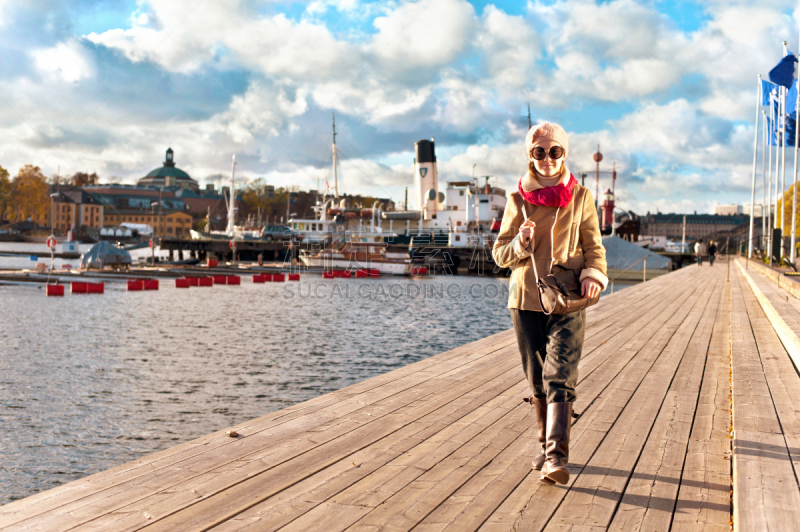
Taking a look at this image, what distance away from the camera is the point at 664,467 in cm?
309

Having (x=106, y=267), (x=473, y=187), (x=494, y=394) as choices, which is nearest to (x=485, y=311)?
(x=494, y=394)

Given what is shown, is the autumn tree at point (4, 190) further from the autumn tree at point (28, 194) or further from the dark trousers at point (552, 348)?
the dark trousers at point (552, 348)

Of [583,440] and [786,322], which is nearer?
[583,440]

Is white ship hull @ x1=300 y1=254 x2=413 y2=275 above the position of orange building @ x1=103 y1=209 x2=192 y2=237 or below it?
below

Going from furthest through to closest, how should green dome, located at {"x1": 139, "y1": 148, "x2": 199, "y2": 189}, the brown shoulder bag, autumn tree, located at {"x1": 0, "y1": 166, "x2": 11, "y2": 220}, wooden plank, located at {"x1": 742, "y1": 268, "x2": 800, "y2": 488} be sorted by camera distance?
green dome, located at {"x1": 139, "y1": 148, "x2": 199, "y2": 189} → autumn tree, located at {"x1": 0, "y1": 166, "x2": 11, "y2": 220} → wooden plank, located at {"x1": 742, "y1": 268, "x2": 800, "y2": 488} → the brown shoulder bag

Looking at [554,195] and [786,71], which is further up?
[786,71]

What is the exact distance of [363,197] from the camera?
13162cm

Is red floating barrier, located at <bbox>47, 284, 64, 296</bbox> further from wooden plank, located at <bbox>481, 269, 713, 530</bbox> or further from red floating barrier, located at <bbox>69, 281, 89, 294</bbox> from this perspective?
wooden plank, located at <bbox>481, 269, 713, 530</bbox>

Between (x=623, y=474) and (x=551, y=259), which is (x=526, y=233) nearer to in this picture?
(x=551, y=259)

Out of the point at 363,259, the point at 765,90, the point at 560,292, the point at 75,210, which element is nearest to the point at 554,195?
the point at 560,292

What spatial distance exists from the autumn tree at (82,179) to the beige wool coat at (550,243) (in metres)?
179

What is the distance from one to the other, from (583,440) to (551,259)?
127cm

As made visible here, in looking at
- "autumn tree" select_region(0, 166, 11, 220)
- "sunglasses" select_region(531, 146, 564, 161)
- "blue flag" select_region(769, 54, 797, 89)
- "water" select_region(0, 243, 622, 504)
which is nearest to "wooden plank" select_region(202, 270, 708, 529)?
"sunglasses" select_region(531, 146, 564, 161)

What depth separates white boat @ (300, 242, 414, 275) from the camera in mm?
44394
